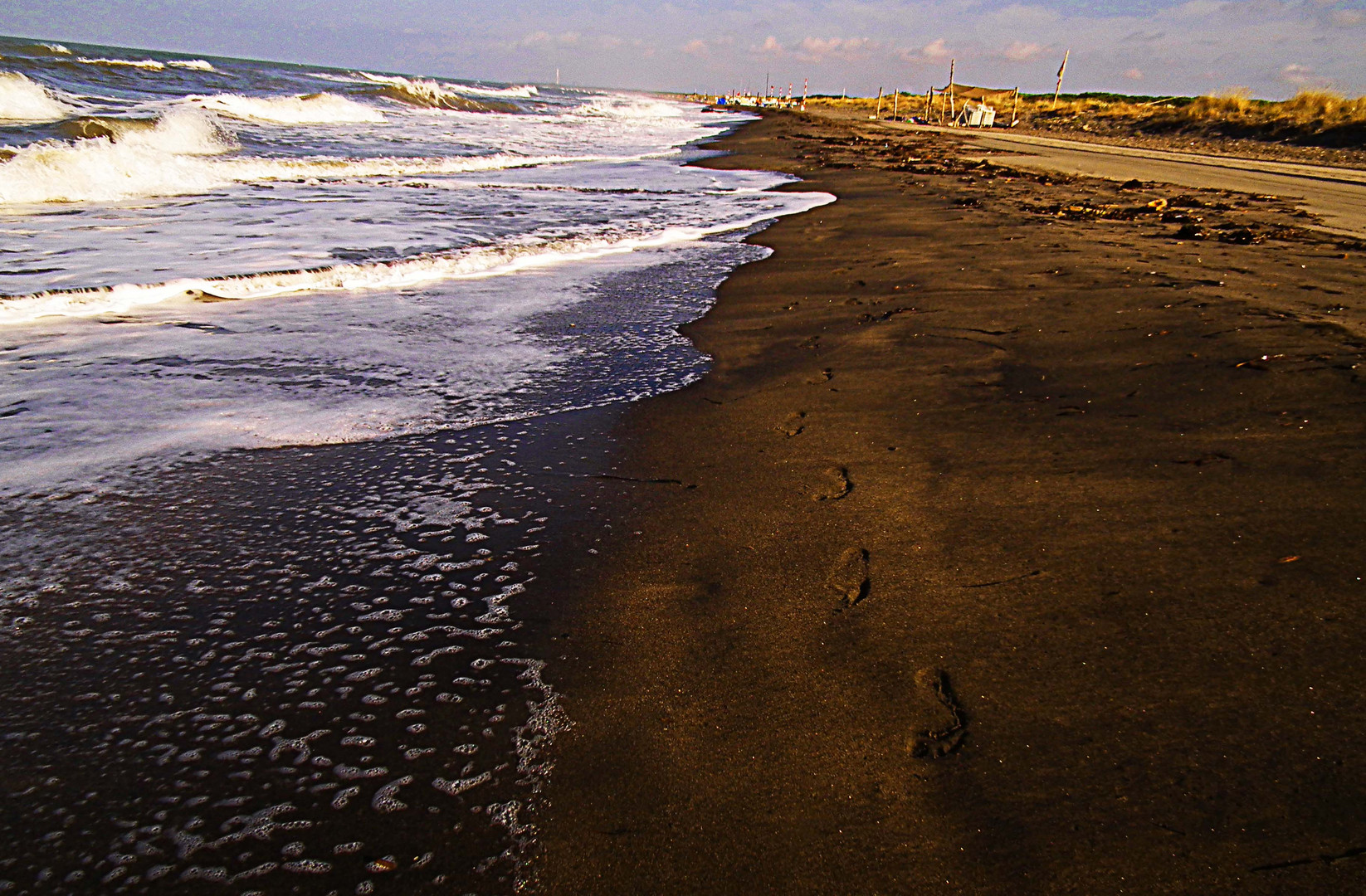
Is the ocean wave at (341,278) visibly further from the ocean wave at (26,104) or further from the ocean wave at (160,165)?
the ocean wave at (26,104)

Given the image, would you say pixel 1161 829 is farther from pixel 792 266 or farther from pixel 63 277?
pixel 63 277

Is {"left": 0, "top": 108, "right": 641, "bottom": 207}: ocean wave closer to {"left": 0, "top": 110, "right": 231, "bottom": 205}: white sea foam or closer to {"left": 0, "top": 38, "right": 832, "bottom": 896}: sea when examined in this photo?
{"left": 0, "top": 110, "right": 231, "bottom": 205}: white sea foam

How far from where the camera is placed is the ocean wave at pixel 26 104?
13656 mm

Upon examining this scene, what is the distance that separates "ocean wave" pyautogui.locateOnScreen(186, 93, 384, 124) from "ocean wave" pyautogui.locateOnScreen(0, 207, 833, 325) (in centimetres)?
A: 1576

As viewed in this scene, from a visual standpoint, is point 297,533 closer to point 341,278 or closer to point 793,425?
point 793,425

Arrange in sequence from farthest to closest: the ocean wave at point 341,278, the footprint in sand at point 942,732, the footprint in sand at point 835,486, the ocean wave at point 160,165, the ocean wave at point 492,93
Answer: the ocean wave at point 492,93 < the ocean wave at point 160,165 < the ocean wave at point 341,278 < the footprint in sand at point 835,486 < the footprint in sand at point 942,732

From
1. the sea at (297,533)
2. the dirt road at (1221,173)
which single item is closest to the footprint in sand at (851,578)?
the sea at (297,533)

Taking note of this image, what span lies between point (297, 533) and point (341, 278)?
3.46 m

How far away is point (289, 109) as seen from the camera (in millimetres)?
19547

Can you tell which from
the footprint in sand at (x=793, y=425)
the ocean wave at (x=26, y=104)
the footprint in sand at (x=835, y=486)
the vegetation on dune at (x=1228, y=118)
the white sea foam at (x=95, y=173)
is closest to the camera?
the footprint in sand at (x=835, y=486)

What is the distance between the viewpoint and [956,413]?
283cm

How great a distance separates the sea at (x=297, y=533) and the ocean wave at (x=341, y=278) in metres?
0.03

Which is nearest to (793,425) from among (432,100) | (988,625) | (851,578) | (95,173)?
(851,578)

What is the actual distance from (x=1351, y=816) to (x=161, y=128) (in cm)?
1645
